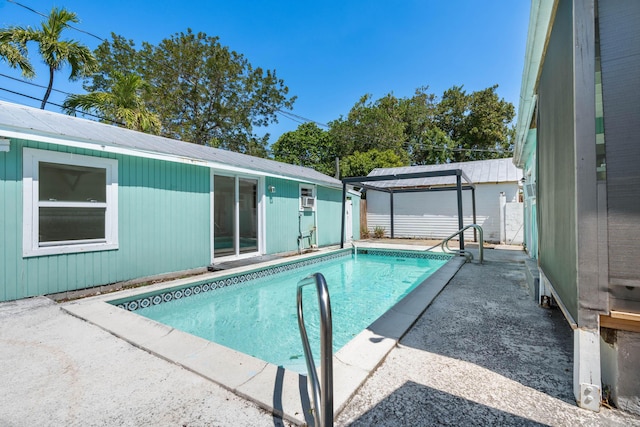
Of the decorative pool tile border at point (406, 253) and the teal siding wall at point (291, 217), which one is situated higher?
the teal siding wall at point (291, 217)

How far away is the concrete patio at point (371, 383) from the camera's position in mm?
1595

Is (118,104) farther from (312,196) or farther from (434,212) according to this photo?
(434,212)

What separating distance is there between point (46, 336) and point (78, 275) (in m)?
1.81

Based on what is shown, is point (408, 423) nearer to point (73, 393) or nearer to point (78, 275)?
point (73, 393)

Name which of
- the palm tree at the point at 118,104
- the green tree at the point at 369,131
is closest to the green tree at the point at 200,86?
the palm tree at the point at 118,104

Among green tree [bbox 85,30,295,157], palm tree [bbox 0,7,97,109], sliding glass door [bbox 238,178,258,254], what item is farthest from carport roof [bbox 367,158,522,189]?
palm tree [bbox 0,7,97,109]

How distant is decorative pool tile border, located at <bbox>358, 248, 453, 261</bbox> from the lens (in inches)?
329

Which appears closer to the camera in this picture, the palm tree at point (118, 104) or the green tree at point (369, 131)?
the palm tree at point (118, 104)

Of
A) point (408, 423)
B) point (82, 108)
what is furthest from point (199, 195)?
point (82, 108)

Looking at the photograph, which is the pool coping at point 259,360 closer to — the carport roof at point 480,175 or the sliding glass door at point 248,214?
the sliding glass door at point 248,214

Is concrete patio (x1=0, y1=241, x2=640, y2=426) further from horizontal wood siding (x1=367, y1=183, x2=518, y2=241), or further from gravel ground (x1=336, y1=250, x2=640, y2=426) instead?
horizontal wood siding (x1=367, y1=183, x2=518, y2=241)

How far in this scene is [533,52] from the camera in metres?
3.01

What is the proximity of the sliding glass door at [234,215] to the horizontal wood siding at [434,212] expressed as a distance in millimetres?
7597

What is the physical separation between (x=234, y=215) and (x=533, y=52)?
6.05m
